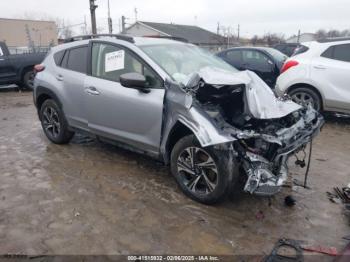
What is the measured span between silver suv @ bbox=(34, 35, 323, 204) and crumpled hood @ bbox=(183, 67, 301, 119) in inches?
0.4

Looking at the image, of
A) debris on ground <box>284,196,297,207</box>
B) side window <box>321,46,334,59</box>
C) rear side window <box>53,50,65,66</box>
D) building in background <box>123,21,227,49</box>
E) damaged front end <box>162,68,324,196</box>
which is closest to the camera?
damaged front end <box>162,68,324,196</box>

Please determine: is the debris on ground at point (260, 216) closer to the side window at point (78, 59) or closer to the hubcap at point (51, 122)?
the side window at point (78, 59)

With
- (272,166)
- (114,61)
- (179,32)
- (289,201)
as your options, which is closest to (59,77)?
(114,61)

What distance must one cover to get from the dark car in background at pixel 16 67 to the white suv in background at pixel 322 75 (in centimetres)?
819

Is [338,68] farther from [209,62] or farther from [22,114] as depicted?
[22,114]

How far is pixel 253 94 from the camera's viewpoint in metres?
3.55

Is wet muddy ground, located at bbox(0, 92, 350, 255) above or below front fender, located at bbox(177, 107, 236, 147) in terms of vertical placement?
below

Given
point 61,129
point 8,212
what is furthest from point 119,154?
point 8,212

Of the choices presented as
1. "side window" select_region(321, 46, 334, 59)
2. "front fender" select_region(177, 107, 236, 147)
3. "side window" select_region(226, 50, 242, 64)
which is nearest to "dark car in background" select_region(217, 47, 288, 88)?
"side window" select_region(226, 50, 242, 64)

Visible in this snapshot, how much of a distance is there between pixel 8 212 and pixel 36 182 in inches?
28.3

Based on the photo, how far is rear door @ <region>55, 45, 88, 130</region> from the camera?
4.81 m

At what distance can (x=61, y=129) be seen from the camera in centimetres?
540

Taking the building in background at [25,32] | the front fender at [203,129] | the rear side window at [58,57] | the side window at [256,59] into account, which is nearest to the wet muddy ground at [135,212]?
the front fender at [203,129]

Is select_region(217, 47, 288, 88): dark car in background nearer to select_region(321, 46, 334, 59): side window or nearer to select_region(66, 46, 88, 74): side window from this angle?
select_region(321, 46, 334, 59): side window
